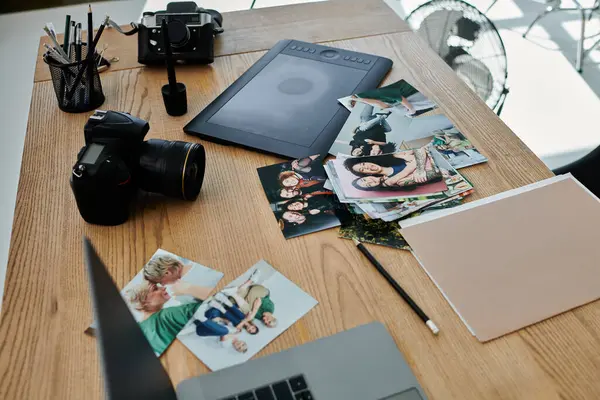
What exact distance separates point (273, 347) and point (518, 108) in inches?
79.7

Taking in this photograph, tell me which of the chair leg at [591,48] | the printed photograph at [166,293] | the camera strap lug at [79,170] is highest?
the camera strap lug at [79,170]

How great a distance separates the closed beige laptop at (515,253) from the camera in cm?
75

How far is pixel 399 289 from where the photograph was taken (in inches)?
30.6

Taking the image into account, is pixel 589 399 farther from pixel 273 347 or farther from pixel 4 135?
pixel 4 135

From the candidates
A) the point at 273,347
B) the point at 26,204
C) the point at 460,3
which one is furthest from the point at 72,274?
the point at 460,3

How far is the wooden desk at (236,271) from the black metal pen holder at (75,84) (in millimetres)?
30

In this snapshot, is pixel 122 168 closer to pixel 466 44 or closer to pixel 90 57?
pixel 90 57

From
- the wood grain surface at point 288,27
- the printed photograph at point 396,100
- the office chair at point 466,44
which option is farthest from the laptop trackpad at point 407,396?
the office chair at point 466,44

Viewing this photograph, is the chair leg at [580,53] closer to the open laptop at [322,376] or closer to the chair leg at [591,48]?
the chair leg at [591,48]

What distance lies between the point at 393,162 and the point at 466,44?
0.90 metres

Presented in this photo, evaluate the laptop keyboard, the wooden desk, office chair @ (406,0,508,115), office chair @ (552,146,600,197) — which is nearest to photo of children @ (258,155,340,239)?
the wooden desk

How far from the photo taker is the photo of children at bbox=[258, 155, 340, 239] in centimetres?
89

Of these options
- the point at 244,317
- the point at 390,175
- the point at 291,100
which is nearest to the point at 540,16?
the point at 291,100

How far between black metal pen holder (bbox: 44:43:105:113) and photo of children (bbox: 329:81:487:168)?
52 cm
